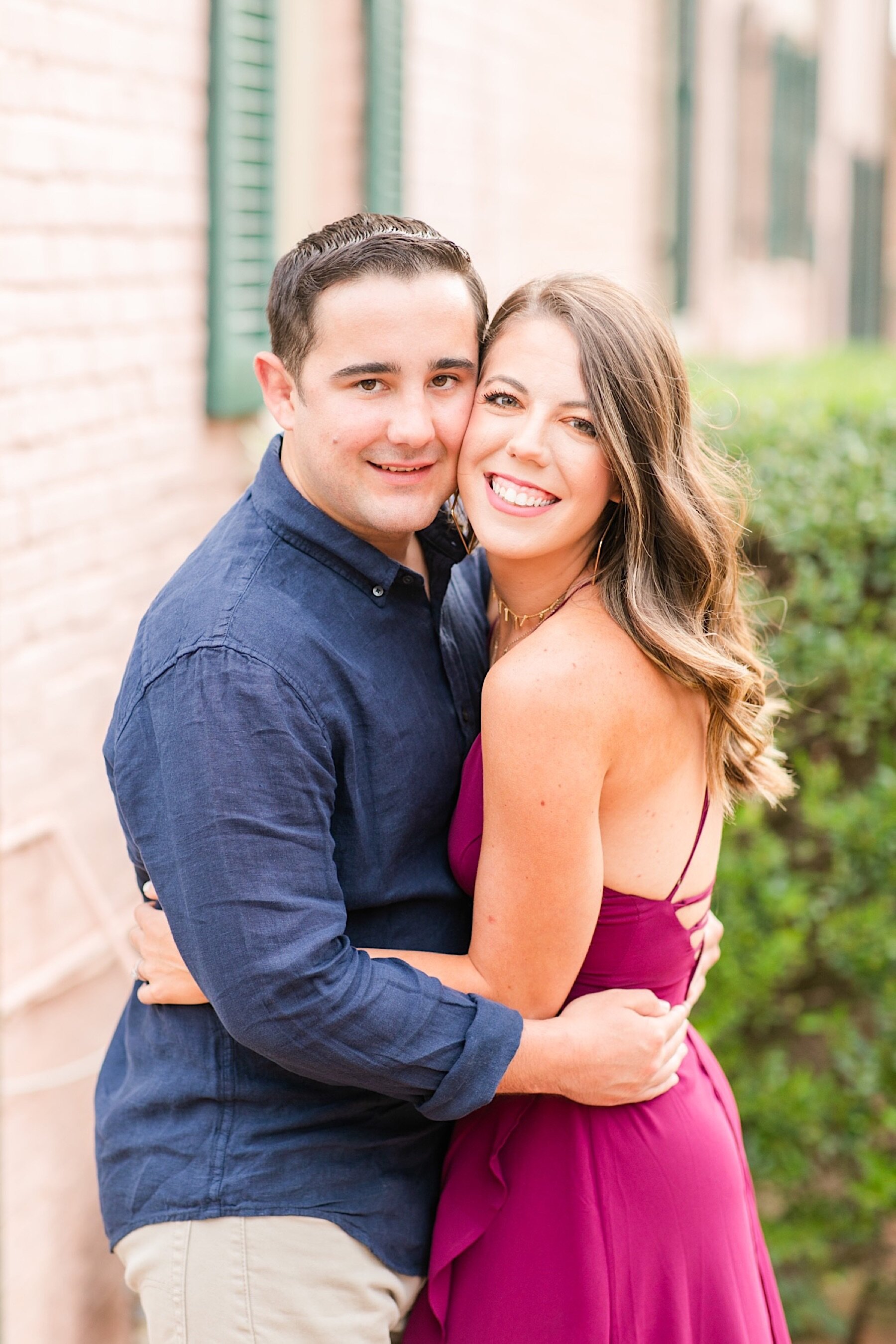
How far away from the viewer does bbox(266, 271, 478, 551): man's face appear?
2.10 meters

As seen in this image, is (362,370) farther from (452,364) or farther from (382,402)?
(452,364)

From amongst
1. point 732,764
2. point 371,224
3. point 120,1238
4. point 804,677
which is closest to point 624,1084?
point 732,764

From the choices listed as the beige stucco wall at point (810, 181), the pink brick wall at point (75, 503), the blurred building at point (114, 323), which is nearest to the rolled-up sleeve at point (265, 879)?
the blurred building at point (114, 323)

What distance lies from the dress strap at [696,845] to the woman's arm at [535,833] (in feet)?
0.64

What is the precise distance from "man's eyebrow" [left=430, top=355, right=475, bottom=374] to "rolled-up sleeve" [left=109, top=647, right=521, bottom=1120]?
0.58 meters

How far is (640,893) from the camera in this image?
2.26 m

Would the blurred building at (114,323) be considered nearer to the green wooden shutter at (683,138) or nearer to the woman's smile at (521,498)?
the woman's smile at (521,498)

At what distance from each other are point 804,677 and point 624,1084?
1.97m

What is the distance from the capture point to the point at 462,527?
250cm

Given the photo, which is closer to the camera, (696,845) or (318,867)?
(318,867)

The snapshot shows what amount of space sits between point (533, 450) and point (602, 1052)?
37.6 inches

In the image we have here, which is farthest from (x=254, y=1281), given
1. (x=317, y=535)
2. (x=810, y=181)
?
(x=810, y=181)

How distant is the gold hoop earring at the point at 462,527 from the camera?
2.47 metres

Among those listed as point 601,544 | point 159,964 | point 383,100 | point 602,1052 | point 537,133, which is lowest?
point 602,1052
